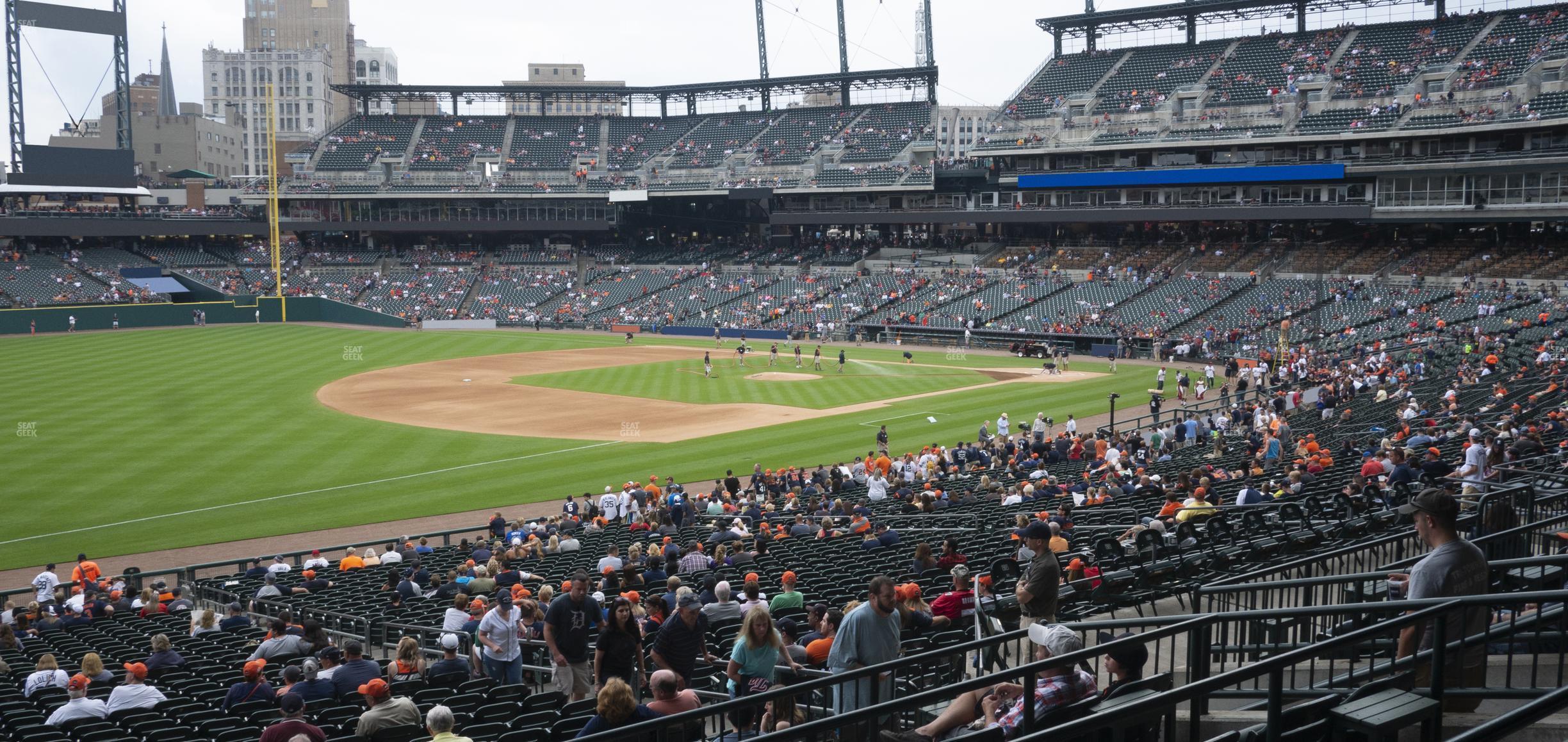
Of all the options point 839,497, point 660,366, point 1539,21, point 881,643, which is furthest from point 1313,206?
point 881,643

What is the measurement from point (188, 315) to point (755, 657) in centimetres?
7726

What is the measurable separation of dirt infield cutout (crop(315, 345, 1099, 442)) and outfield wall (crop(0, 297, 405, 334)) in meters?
27.2

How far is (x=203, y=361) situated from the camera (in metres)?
54.7

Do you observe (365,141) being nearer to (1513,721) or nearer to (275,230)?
(275,230)

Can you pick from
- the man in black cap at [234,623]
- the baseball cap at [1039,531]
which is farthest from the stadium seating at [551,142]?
the baseball cap at [1039,531]

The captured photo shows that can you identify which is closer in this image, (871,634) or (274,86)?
(871,634)

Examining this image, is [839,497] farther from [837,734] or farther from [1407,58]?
[1407,58]

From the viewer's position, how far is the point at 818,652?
861cm

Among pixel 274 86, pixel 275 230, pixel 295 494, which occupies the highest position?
pixel 274 86

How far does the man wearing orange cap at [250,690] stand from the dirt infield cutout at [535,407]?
88.7 feet

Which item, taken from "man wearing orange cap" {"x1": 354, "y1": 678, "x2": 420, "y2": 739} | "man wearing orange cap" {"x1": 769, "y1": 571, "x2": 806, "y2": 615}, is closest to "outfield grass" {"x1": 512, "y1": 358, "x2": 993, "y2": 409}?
"man wearing orange cap" {"x1": 769, "y1": 571, "x2": 806, "y2": 615}

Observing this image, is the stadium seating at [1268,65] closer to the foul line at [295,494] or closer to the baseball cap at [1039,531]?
the foul line at [295,494]

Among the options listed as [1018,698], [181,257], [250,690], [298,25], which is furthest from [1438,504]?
[298,25]

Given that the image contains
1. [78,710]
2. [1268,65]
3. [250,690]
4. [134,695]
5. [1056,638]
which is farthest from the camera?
[1268,65]
